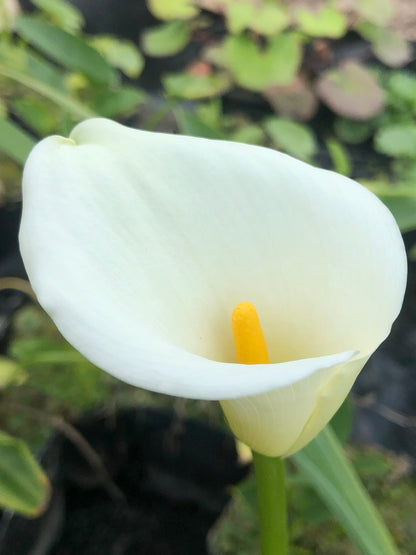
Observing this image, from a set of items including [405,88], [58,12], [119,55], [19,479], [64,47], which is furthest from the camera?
[405,88]

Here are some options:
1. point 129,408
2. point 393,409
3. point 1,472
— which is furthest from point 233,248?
point 393,409

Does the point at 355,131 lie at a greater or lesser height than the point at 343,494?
lesser

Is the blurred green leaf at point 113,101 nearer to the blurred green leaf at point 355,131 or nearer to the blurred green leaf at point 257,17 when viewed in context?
the blurred green leaf at point 257,17

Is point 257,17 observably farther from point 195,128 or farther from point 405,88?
point 195,128

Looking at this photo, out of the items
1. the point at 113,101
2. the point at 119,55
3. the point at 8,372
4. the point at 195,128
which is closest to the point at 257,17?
the point at 119,55

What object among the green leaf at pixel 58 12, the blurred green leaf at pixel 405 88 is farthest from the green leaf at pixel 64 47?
the blurred green leaf at pixel 405 88

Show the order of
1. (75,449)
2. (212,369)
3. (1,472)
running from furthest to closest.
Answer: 1. (75,449)
2. (1,472)
3. (212,369)

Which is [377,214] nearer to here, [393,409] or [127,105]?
[127,105]
